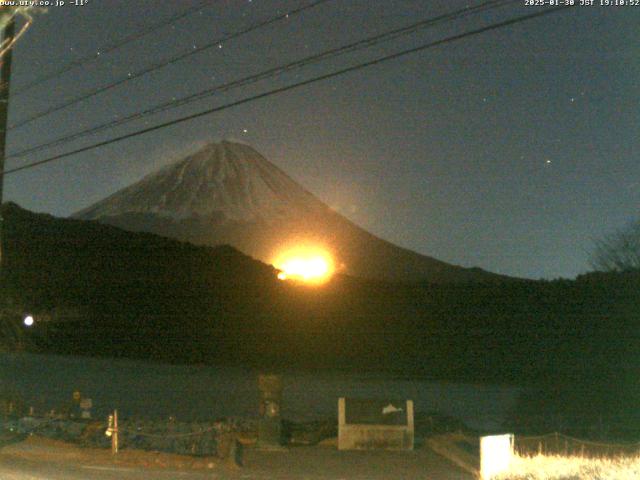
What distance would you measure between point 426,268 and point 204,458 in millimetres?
102517

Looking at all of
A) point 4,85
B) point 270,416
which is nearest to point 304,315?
point 270,416

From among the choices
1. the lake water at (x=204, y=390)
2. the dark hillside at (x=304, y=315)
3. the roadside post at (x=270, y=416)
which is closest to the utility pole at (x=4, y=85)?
the roadside post at (x=270, y=416)

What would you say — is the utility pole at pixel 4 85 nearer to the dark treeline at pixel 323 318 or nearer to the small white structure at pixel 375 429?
the small white structure at pixel 375 429

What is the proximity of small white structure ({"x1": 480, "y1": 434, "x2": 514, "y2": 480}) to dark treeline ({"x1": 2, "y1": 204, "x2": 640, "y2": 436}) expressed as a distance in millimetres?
17934

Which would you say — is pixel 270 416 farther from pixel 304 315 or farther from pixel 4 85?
pixel 304 315

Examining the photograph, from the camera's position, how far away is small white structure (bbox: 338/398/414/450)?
20.0 meters

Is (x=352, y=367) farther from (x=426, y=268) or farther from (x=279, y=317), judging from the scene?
(x=426, y=268)

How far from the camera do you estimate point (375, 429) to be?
20.2m

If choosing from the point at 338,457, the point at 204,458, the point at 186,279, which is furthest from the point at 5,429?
the point at 186,279

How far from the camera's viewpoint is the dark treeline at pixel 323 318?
40406 mm

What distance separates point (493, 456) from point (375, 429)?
6.17 meters

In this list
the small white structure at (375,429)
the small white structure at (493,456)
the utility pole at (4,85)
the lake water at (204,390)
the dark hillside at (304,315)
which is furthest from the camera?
the dark hillside at (304,315)

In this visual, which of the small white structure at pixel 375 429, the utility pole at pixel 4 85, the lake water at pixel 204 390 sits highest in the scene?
the utility pole at pixel 4 85

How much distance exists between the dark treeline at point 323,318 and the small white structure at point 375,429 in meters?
13.5
